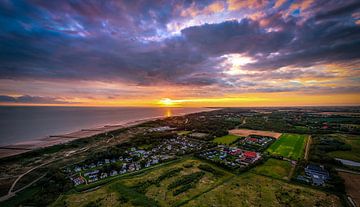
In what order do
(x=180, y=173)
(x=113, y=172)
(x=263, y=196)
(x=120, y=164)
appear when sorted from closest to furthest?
(x=263, y=196)
(x=180, y=173)
(x=113, y=172)
(x=120, y=164)

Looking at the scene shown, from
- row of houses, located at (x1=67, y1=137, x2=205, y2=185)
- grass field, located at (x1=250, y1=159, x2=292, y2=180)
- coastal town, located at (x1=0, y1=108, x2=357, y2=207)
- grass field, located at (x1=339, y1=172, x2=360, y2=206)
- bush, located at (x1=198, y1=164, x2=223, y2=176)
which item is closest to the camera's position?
grass field, located at (x1=339, y1=172, x2=360, y2=206)

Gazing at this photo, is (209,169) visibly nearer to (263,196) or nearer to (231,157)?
(231,157)

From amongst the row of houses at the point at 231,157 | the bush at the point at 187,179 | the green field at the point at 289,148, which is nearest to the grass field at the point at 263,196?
the bush at the point at 187,179

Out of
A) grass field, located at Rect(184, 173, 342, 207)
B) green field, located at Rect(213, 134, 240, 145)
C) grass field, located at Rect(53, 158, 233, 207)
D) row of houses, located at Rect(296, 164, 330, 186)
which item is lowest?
grass field, located at Rect(53, 158, 233, 207)

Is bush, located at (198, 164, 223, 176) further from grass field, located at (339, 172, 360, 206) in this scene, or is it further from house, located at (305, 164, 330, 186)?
grass field, located at (339, 172, 360, 206)

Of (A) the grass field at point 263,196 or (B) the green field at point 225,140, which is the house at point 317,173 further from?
(B) the green field at point 225,140

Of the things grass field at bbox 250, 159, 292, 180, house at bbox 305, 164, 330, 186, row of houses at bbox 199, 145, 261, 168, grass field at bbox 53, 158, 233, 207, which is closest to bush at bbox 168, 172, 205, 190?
grass field at bbox 53, 158, 233, 207

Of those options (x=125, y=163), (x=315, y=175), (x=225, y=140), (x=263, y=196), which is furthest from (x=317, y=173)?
(x=125, y=163)
